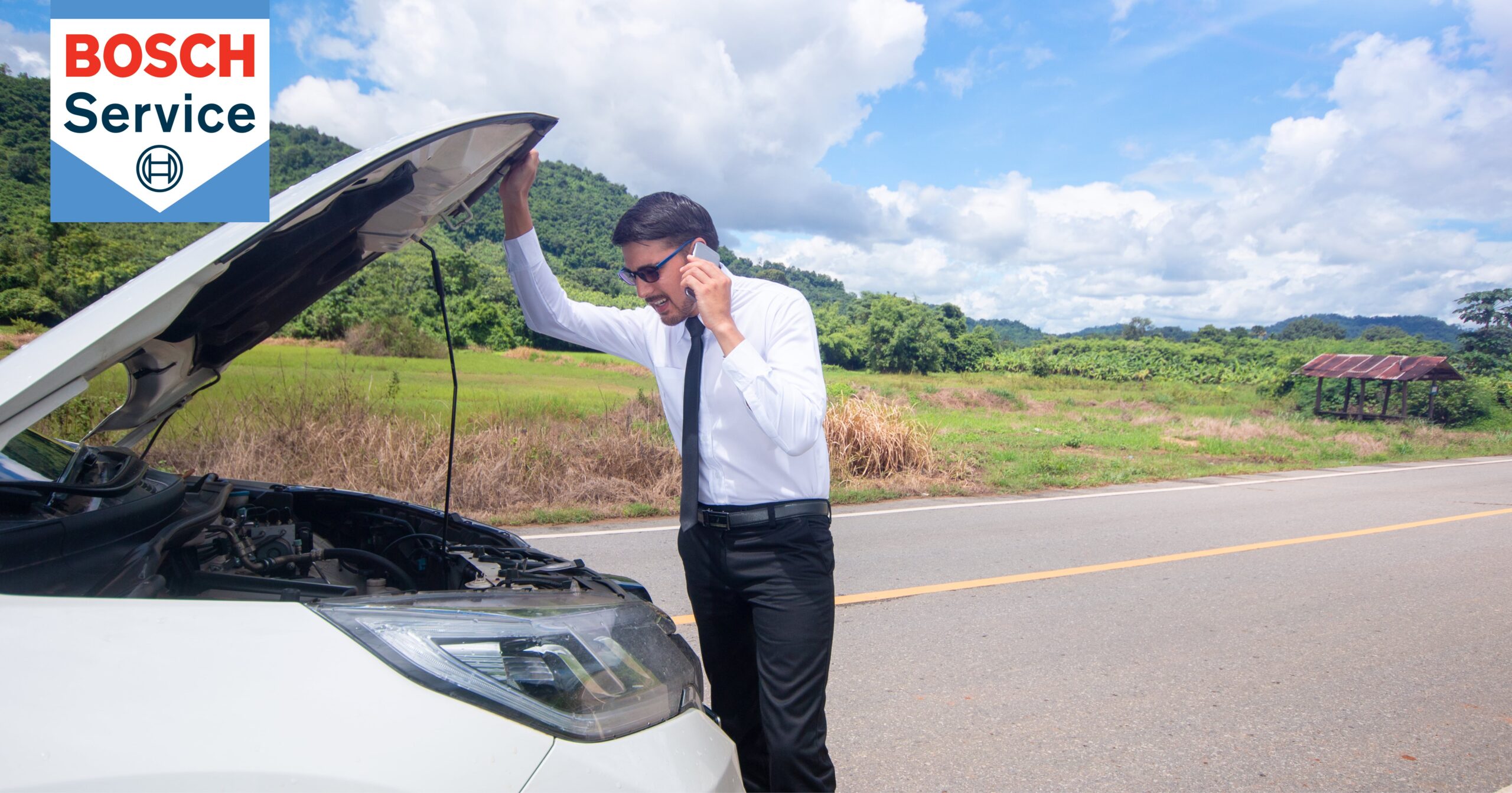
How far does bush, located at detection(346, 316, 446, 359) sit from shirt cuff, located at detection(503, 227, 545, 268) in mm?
22039

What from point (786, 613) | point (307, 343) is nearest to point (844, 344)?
point (307, 343)

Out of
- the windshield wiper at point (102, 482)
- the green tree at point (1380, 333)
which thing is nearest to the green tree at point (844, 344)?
the green tree at point (1380, 333)

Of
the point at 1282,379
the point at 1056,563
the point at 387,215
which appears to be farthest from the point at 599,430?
the point at 1282,379

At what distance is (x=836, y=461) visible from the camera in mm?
10789

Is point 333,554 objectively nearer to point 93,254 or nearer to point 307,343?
point 93,254

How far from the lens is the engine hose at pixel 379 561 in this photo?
2182 mm

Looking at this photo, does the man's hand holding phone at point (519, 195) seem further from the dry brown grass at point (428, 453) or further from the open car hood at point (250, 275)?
the dry brown grass at point (428, 453)

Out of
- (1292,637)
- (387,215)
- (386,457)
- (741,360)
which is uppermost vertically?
(387,215)

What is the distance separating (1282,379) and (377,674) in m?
36.0

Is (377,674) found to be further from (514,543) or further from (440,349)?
(440,349)

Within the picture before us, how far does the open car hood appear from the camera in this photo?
1.39 meters

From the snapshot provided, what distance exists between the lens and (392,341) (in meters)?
23.5

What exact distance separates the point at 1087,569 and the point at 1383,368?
24439 mm

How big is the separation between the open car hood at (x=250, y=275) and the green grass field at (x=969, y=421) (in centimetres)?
86
